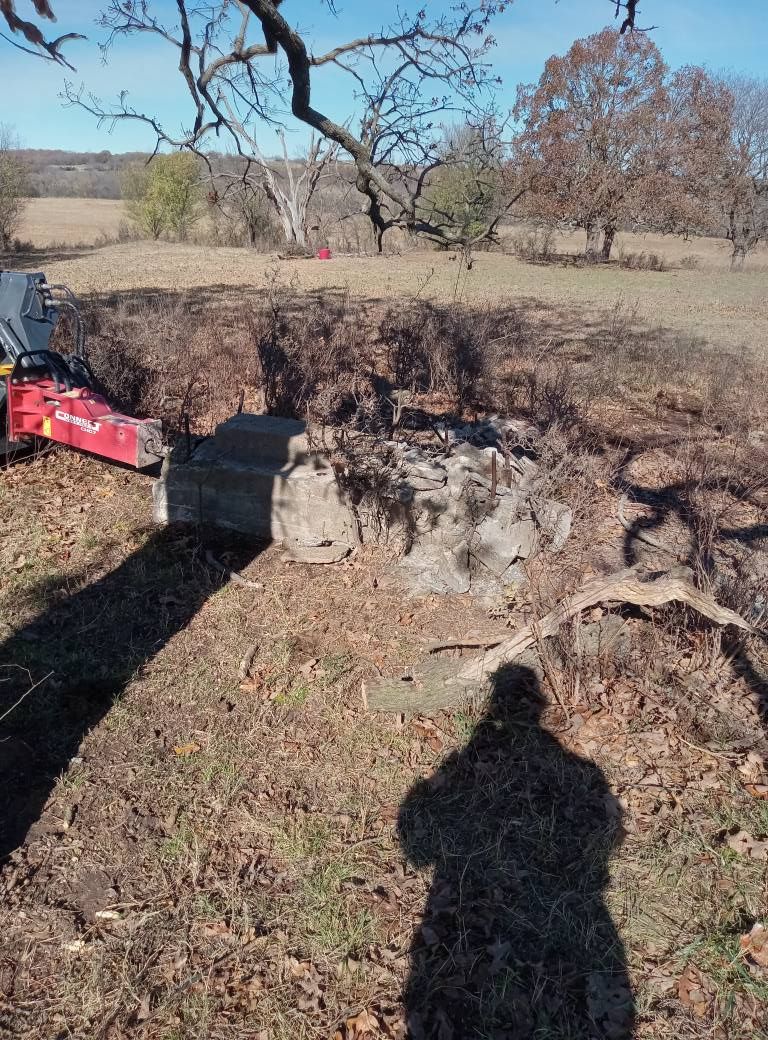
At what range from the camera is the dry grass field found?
2535 mm

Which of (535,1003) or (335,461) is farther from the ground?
(335,461)

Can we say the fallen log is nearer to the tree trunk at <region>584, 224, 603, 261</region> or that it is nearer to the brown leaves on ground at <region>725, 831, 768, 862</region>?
the brown leaves on ground at <region>725, 831, 768, 862</region>

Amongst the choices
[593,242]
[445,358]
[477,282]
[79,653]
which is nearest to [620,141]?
[593,242]

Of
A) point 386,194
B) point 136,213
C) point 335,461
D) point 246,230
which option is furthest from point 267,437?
point 136,213

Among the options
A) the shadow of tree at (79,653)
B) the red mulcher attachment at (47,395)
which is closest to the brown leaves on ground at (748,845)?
the shadow of tree at (79,653)

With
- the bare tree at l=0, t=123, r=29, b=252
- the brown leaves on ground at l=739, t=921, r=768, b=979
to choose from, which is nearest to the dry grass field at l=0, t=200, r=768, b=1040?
the brown leaves on ground at l=739, t=921, r=768, b=979

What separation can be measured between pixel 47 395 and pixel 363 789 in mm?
4177

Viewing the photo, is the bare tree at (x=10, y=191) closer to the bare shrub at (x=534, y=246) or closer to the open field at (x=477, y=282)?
the open field at (x=477, y=282)

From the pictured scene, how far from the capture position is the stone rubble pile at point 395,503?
5027mm

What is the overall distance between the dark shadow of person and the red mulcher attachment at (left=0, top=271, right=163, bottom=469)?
3.45 m

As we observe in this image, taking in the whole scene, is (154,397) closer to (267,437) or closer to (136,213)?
(267,437)

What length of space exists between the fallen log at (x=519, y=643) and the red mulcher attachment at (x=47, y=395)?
279cm

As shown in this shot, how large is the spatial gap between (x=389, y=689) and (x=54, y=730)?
1.77m

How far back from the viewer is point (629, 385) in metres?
10.2
